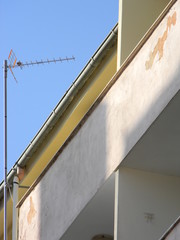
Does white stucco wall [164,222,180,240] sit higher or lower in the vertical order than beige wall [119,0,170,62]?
lower

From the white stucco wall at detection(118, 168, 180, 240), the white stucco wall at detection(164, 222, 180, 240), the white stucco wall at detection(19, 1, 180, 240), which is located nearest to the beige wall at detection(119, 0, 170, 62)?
the white stucco wall at detection(19, 1, 180, 240)

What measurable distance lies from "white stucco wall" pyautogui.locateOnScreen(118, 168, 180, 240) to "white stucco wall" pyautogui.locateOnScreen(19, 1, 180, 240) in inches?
16.1

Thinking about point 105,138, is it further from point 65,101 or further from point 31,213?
point 31,213

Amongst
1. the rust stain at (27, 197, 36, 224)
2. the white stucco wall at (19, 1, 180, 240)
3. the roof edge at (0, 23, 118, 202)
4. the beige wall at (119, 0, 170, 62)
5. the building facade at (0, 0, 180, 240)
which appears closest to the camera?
the white stucco wall at (19, 1, 180, 240)

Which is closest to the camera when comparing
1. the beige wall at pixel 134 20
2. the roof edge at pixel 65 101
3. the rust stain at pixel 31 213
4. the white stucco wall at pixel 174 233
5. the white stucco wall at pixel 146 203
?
the white stucco wall at pixel 174 233

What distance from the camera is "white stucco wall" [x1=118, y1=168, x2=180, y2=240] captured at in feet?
59.0

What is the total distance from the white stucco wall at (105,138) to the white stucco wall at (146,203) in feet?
1.34

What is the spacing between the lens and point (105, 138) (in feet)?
61.4

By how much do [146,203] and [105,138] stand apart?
1.21 metres

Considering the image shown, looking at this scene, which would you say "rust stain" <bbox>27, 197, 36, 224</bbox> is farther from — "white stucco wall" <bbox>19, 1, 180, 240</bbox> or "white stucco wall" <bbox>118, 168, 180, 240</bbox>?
"white stucco wall" <bbox>118, 168, 180, 240</bbox>

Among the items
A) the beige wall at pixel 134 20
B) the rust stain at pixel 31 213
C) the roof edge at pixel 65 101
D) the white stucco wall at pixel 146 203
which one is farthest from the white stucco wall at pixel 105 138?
the beige wall at pixel 134 20

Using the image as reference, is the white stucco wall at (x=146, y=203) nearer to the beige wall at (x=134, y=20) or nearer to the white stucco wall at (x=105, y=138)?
the white stucco wall at (x=105, y=138)

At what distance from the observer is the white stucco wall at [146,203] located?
59.0 feet

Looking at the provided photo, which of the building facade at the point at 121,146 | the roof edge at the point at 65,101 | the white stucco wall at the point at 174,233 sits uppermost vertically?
the roof edge at the point at 65,101
